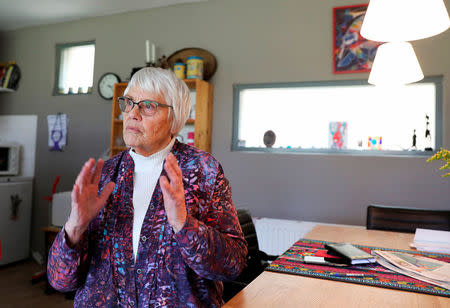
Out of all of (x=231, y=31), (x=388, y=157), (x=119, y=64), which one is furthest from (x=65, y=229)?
(x=119, y=64)

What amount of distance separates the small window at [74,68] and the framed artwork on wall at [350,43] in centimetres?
267

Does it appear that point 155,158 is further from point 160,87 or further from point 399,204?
point 399,204

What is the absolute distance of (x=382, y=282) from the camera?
3.72ft

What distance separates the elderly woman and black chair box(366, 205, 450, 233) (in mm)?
1374

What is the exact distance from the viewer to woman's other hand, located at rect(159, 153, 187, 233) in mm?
914

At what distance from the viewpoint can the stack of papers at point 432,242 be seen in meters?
1.58

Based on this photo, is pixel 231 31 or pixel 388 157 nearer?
pixel 388 157

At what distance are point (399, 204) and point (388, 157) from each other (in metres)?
0.38

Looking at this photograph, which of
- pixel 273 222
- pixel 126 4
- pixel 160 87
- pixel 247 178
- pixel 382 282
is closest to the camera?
pixel 382 282

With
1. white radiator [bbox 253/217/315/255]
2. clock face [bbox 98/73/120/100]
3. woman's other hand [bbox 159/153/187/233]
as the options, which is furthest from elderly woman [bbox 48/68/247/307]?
clock face [bbox 98/73/120/100]

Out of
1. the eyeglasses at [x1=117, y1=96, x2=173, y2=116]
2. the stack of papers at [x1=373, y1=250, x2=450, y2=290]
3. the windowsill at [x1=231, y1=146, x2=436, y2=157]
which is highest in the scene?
the eyeglasses at [x1=117, y1=96, x2=173, y2=116]

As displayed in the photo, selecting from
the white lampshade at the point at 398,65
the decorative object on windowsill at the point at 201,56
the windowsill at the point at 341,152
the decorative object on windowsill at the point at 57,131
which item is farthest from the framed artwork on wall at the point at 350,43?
the decorative object on windowsill at the point at 57,131

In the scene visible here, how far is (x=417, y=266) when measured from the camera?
1306 millimetres

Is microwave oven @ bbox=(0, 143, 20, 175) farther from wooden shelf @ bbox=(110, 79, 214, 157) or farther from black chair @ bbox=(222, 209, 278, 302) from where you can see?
black chair @ bbox=(222, 209, 278, 302)
